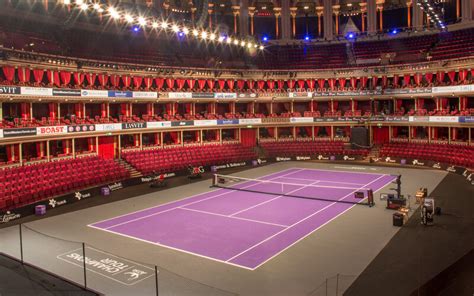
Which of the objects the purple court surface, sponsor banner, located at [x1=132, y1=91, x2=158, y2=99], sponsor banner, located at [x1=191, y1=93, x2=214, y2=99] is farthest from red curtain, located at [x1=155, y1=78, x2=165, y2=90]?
the purple court surface

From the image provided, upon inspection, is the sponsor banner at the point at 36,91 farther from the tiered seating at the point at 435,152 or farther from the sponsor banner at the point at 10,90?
the tiered seating at the point at 435,152

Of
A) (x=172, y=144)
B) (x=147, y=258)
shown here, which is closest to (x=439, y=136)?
(x=172, y=144)

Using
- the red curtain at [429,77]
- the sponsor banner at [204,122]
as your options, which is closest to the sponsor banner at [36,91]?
the sponsor banner at [204,122]

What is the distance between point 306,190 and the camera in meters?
31.8

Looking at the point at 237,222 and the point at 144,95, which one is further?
the point at 144,95

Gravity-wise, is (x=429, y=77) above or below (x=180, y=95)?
above

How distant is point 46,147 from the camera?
35375 millimetres

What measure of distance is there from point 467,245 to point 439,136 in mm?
32521

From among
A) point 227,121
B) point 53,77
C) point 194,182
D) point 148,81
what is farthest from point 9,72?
point 227,121

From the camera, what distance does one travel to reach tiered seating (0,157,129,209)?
2633 cm

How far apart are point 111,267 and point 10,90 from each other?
61.8ft

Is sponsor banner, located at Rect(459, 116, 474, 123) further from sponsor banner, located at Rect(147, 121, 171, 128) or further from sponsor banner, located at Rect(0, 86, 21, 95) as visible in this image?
sponsor banner, located at Rect(0, 86, 21, 95)

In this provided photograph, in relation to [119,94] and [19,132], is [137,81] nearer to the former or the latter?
[119,94]

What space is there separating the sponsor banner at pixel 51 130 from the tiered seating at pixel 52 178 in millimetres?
2340
